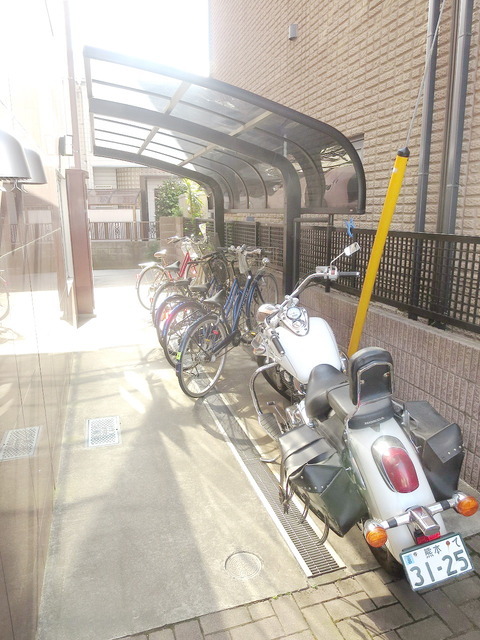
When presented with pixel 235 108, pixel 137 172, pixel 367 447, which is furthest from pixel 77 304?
pixel 137 172

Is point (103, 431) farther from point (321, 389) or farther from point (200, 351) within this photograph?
point (321, 389)

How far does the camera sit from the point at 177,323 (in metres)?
5.45

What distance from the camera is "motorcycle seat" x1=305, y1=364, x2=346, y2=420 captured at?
291 centimetres

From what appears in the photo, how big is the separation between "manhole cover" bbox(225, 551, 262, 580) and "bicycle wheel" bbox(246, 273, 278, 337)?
122 inches

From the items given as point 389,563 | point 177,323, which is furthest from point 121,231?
point 389,563

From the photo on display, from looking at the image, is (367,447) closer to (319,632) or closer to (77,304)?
(319,632)

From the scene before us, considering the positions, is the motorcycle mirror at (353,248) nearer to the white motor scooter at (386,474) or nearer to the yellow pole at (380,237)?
the yellow pole at (380,237)

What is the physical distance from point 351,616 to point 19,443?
171 centimetres

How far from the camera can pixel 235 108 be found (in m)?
5.14

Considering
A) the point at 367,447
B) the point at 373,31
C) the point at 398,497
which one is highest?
the point at 373,31

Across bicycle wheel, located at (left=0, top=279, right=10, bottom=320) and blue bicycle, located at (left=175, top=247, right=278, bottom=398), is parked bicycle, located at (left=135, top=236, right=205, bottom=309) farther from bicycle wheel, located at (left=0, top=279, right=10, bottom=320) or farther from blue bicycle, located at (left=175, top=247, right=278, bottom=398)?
bicycle wheel, located at (left=0, top=279, right=10, bottom=320)

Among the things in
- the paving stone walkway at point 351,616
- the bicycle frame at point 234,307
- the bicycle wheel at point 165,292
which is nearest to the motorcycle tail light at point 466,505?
the paving stone walkway at point 351,616

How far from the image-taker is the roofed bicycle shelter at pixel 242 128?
465 centimetres

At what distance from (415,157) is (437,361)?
2.07 metres
